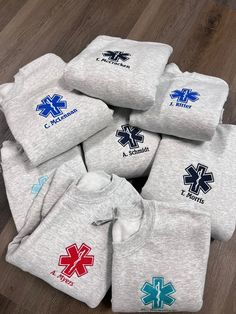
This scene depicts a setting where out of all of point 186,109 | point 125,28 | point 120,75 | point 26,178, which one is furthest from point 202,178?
point 125,28

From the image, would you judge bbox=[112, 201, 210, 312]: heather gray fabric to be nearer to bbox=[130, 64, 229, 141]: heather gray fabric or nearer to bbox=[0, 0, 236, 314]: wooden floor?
bbox=[130, 64, 229, 141]: heather gray fabric

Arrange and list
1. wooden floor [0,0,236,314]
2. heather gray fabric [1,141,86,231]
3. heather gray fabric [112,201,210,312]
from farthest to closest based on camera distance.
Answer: wooden floor [0,0,236,314] → heather gray fabric [1,141,86,231] → heather gray fabric [112,201,210,312]

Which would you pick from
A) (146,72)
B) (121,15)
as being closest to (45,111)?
(146,72)

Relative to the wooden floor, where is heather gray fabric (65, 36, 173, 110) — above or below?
above

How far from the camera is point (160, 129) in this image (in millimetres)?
1005

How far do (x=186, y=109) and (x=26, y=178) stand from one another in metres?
0.51

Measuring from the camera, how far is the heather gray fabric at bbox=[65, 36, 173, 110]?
3.03 feet

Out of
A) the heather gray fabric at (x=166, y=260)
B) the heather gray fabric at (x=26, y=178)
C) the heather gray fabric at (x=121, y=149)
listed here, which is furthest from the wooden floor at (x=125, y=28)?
the heather gray fabric at (x=166, y=260)

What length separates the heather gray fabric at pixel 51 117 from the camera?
938 millimetres

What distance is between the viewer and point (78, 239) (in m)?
0.93

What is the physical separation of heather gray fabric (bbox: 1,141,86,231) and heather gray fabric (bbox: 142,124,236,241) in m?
0.24

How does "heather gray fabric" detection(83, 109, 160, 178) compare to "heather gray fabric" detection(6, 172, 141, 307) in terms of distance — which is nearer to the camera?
"heather gray fabric" detection(6, 172, 141, 307)

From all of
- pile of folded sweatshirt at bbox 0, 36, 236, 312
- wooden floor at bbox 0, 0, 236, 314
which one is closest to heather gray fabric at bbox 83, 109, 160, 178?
pile of folded sweatshirt at bbox 0, 36, 236, 312

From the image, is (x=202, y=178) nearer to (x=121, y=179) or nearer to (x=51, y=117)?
(x=121, y=179)
